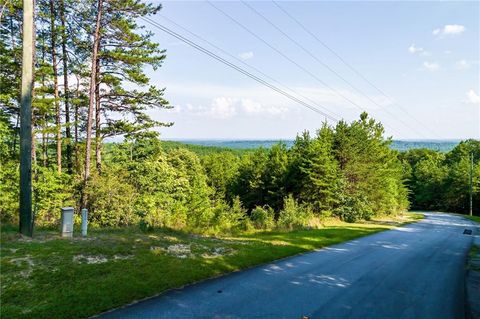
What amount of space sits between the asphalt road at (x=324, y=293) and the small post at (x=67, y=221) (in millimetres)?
4673

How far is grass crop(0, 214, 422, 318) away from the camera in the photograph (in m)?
6.35

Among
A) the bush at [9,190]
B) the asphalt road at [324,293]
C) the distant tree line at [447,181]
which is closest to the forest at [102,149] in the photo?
the bush at [9,190]

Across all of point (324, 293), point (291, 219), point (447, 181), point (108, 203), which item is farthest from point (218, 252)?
point (447, 181)

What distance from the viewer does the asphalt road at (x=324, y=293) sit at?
6.91 meters

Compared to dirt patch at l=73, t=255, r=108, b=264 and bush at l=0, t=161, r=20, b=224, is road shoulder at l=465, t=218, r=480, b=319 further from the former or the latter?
bush at l=0, t=161, r=20, b=224

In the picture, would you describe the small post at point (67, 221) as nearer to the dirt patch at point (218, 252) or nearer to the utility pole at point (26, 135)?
the utility pole at point (26, 135)

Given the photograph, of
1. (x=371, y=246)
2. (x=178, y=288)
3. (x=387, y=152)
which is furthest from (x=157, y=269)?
(x=387, y=152)

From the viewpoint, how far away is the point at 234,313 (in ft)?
22.1

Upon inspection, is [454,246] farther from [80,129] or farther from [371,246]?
[80,129]

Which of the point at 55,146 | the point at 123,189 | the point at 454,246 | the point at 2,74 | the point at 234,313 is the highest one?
the point at 2,74

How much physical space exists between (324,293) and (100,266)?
5468 mm

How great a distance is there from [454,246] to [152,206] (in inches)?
734

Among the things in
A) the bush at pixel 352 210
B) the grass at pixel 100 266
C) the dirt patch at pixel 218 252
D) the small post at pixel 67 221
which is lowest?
the bush at pixel 352 210

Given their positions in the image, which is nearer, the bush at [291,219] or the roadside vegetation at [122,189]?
the roadside vegetation at [122,189]
